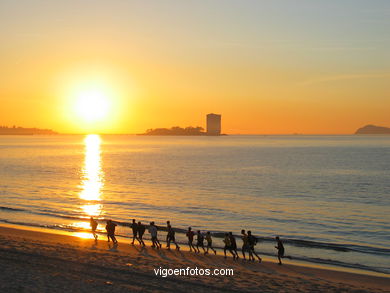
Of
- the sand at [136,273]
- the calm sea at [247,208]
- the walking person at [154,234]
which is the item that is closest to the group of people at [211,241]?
the walking person at [154,234]

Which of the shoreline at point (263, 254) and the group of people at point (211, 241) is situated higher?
the group of people at point (211, 241)

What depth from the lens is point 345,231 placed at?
110 feet

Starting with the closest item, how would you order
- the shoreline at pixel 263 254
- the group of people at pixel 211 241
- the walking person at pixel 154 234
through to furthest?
1. the group of people at pixel 211 241
2. the shoreline at pixel 263 254
3. the walking person at pixel 154 234

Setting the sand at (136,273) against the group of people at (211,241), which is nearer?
the sand at (136,273)

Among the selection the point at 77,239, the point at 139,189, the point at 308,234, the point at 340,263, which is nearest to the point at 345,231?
the point at 308,234

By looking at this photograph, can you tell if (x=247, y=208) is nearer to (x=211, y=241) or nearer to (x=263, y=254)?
(x=263, y=254)

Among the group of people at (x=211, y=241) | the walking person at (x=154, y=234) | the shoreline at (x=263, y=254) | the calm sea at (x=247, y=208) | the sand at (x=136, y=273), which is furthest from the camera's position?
the calm sea at (x=247, y=208)

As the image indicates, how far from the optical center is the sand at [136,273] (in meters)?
17.5

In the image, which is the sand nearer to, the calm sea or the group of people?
the group of people

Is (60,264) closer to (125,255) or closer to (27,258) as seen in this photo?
(27,258)

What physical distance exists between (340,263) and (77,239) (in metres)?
18.0

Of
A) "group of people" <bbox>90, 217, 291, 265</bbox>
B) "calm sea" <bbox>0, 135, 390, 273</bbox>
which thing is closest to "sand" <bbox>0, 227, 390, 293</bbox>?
"group of people" <bbox>90, 217, 291, 265</bbox>

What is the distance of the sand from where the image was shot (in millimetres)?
17453

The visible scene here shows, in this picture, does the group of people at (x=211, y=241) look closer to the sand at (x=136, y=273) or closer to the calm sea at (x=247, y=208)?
the sand at (x=136, y=273)
